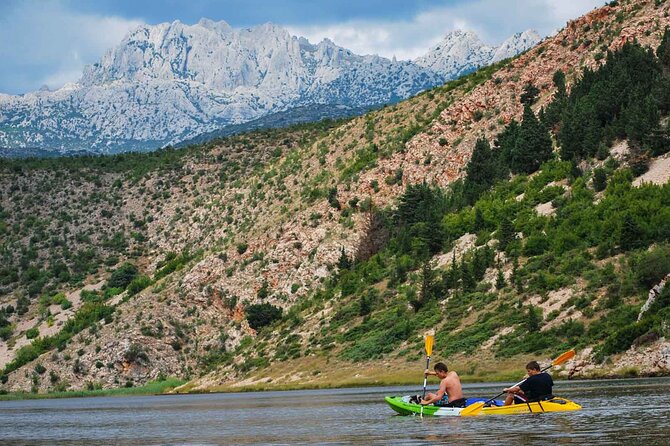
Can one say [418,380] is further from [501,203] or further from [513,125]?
[513,125]

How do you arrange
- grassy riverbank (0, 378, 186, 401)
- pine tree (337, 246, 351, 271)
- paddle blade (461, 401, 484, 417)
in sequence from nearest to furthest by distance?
paddle blade (461, 401, 484, 417)
grassy riverbank (0, 378, 186, 401)
pine tree (337, 246, 351, 271)

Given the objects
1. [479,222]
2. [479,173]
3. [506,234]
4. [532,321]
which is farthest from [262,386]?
[479,173]

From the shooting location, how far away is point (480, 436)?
1505 inches

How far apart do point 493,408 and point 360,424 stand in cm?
638

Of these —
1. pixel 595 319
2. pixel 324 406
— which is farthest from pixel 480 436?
pixel 595 319

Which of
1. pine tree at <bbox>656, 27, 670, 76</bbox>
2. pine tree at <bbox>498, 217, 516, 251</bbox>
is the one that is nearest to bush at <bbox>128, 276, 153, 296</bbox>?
pine tree at <bbox>498, 217, 516, 251</bbox>

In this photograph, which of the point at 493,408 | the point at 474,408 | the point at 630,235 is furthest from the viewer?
the point at 630,235

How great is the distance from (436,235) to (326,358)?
70.8ft

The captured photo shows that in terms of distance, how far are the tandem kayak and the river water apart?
32 centimetres

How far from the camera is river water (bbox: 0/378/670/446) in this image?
37.3 meters

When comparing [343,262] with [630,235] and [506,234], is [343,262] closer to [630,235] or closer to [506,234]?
[506,234]

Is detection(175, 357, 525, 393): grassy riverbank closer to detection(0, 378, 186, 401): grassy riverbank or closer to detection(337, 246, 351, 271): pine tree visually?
detection(0, 378, 186, 401): grassy riverbank

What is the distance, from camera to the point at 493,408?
4675cm

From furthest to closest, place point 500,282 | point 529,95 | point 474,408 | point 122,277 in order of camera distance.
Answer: point 122,277, point 529,95, point 500,282, point 474,408
